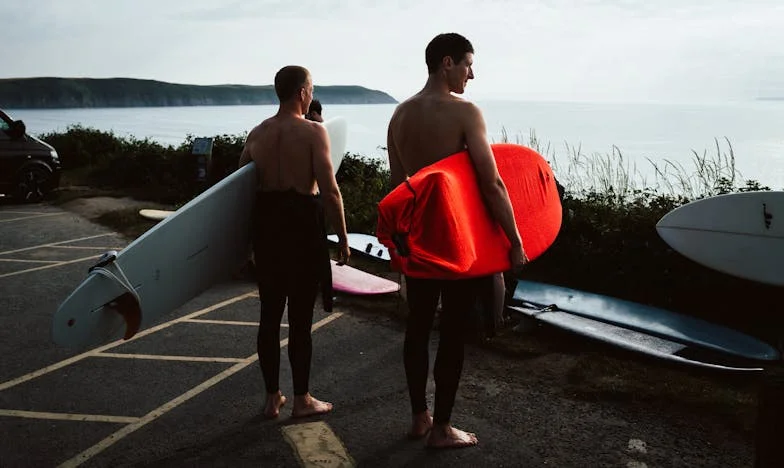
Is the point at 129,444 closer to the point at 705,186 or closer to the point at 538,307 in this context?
the point at 538,307

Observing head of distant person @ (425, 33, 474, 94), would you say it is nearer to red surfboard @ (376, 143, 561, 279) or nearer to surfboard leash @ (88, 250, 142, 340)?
red surfboard @ (376, 143, 561, 279)

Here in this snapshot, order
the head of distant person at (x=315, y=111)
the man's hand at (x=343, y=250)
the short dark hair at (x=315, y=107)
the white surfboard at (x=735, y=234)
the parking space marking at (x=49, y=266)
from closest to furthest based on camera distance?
the man's hand at (x=343, y=250), the white surfboard at (x=735, y=234), the head of distant person at (x=315, y=111), the short dark hair at (x=315, y=107), the parking space marking at (x=49, y=266)

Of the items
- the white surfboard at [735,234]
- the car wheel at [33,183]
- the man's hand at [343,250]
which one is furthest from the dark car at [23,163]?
the white surfboard at [735,234]

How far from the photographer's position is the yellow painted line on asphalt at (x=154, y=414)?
11.1 feet

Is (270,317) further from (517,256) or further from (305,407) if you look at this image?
(517,256)

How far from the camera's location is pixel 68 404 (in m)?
4.02

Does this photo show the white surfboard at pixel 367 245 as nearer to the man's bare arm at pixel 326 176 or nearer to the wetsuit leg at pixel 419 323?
the man's bare arm at pixel 326 176

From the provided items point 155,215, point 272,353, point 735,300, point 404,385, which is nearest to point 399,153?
point 272,353

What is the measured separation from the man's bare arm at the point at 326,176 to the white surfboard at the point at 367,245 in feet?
13.1

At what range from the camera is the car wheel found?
12.2 m

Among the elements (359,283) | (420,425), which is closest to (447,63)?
(420,425)

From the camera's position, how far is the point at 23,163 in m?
12.1

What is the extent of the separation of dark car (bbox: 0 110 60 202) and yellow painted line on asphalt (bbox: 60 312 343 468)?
9.52 m

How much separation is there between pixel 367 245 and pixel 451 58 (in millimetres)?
5028
